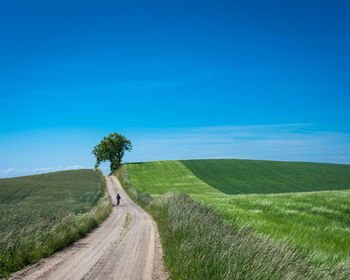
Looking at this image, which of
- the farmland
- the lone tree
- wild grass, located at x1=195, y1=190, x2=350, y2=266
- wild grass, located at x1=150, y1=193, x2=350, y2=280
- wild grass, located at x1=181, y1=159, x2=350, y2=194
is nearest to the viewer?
wild grass, located at x1=150, y1=193, x2=350, y2=280

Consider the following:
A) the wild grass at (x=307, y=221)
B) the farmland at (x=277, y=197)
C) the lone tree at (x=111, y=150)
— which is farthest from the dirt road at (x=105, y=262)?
the lone tree at (x=111, y=150)

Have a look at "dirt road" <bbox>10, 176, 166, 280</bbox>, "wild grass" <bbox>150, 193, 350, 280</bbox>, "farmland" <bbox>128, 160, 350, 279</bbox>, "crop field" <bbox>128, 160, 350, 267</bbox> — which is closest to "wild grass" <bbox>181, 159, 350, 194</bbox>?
"farmland" <bbox>128, 160, 350, 279</bbox>

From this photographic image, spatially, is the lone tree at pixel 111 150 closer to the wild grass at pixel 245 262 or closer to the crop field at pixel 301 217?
the crop field at pixel 301 217

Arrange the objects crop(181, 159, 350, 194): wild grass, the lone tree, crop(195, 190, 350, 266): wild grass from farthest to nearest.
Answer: the lone tree → crop(181, 159, 350, 194): wild grass → crop(195, 190, 350, 266): wild grass

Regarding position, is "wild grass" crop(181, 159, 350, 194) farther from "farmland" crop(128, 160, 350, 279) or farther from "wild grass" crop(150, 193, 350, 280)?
"wild grass" crop(150, 193, 350, 280)

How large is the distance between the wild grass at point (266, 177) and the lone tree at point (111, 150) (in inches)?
1124

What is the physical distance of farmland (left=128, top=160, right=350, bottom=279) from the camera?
8.22 m

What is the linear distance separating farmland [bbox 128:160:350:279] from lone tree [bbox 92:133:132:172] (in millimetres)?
14942

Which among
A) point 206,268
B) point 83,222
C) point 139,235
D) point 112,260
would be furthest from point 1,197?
point 206,268

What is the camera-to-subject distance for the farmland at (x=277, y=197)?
822 centimetres

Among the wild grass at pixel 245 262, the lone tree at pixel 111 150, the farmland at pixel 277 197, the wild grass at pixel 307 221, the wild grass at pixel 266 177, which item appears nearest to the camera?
the wild grass at pixel 245 262

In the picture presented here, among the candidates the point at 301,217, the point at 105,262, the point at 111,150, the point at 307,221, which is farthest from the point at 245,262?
the point at 111,150

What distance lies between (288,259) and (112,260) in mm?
7057

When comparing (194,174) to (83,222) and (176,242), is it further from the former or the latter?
(176,242)
